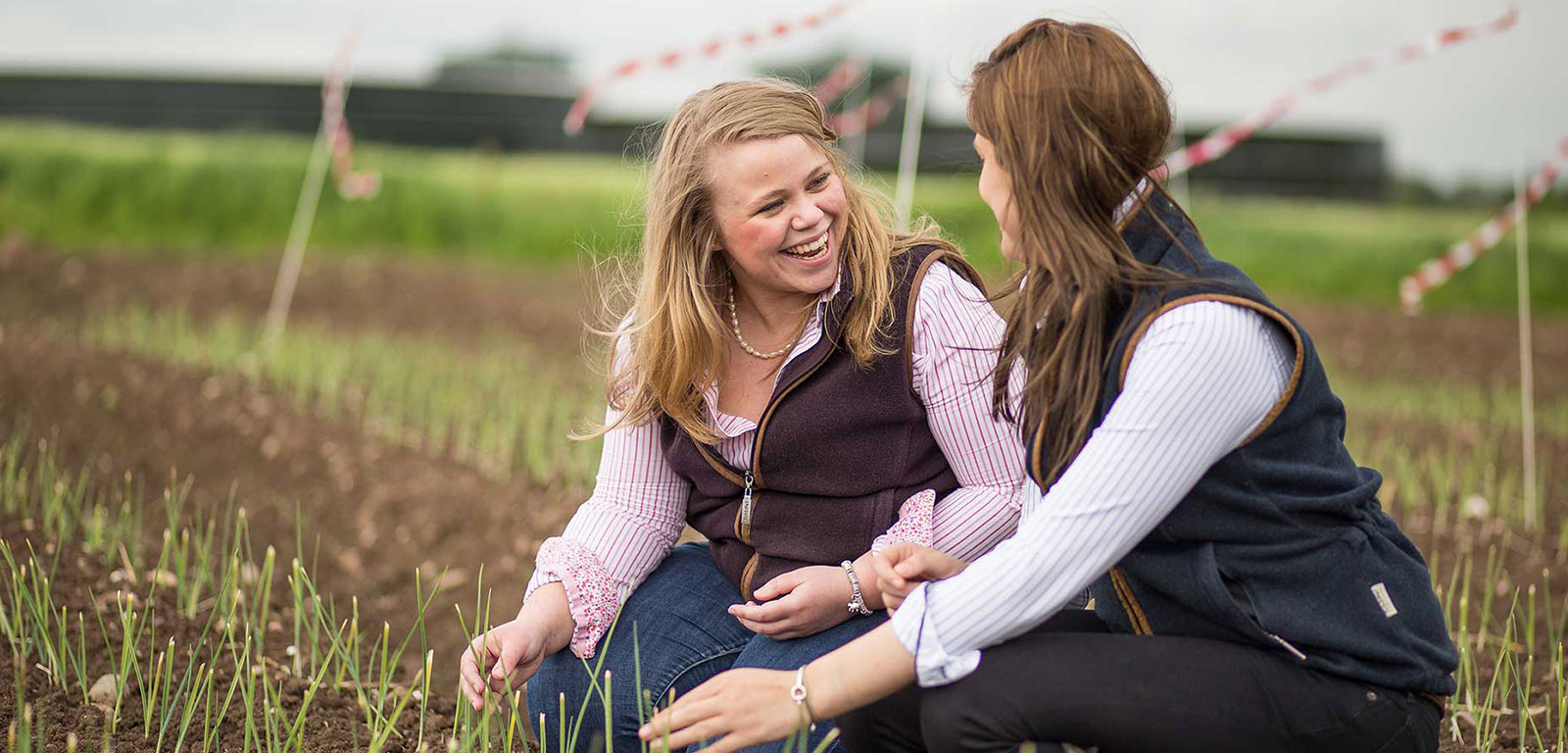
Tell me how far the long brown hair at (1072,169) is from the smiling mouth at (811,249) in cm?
49

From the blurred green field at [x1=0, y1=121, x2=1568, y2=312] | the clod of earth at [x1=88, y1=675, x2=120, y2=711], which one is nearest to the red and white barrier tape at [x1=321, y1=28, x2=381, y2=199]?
the blurred green field at [x1=0, y1=121, x2=1568, y2=312]

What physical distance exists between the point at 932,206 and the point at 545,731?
8.82 m

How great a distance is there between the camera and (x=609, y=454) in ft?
7.65

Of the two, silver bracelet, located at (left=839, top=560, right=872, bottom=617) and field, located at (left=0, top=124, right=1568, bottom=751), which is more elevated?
silver bracelet, located at (left=839, top=560, right=872, bottom=617)

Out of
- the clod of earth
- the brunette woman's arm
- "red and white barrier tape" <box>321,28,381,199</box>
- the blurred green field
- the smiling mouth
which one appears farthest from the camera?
the blurred green field

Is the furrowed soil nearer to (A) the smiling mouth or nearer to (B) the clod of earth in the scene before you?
(B) the clod of earth

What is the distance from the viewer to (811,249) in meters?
2.16

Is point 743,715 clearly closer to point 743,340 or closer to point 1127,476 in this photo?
point 1127,476

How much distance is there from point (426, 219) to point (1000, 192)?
9630mm

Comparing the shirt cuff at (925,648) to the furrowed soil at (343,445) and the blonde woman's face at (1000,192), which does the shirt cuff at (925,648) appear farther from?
the furrowed soil at (343,445)

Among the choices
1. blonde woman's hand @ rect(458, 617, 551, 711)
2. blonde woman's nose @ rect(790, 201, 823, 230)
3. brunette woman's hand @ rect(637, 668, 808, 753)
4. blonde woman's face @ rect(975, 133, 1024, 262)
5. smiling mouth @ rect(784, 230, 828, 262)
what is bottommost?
blonde woman's hand @ rect(458, 617, 551, 711)

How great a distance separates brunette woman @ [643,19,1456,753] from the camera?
157 cm

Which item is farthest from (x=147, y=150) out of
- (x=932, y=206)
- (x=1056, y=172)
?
(x=1056, y=172)

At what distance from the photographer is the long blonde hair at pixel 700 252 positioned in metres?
2.13
